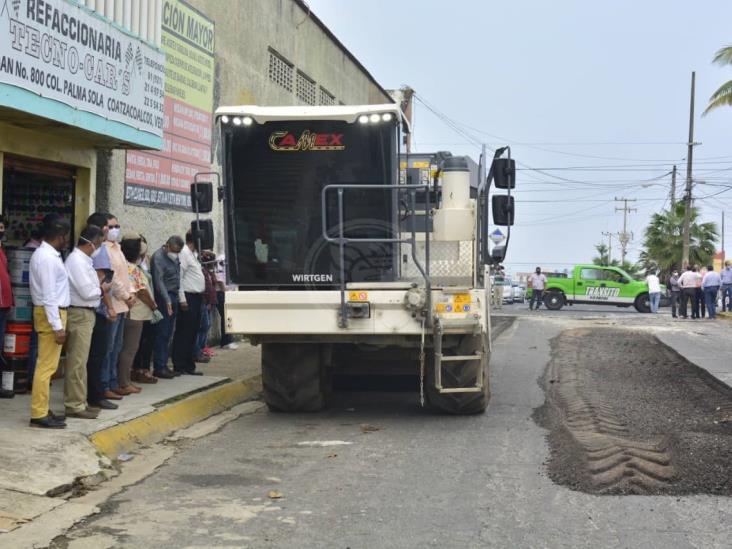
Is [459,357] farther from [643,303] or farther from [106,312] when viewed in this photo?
[643,303]

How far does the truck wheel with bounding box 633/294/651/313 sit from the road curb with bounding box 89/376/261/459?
95.2 ft

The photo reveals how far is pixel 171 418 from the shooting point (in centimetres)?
952

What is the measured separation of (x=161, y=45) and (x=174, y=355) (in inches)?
193

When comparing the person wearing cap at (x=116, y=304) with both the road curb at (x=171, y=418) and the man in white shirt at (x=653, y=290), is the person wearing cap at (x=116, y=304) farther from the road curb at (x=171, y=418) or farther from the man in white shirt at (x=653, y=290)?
the man in white shirt at (x=653, y=290)

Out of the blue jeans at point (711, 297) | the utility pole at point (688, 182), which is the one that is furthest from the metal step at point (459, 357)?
the utility pole at point (688, 182)

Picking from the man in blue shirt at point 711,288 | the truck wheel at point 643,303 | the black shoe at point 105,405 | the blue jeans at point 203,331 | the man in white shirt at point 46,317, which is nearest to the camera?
the man in white shirt at point 46,317

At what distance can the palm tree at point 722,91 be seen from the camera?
30359mm

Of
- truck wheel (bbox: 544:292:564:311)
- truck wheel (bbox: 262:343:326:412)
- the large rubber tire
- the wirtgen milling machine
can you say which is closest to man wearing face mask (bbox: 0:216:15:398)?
the wirtgen milling machine

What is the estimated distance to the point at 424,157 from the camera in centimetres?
1053

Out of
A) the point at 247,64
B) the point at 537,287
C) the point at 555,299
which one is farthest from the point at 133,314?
the point at 555,299

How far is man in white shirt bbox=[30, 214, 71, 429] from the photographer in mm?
7945

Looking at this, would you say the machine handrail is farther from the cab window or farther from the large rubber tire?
the cab window

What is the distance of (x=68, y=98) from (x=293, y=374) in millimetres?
3731

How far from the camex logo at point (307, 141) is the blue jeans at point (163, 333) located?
275cm
